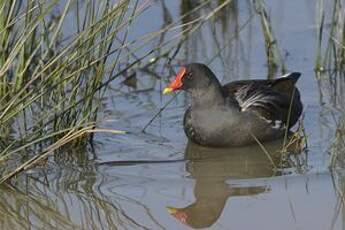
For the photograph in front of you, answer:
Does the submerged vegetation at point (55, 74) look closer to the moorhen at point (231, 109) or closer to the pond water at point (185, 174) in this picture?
the pond water at point (185, 174)

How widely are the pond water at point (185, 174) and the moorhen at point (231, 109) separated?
96 millimetres

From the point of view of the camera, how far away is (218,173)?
691 centimetres

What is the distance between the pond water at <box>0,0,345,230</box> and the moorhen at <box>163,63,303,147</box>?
10cm

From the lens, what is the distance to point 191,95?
26.0 ft

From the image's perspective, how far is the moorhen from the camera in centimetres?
766

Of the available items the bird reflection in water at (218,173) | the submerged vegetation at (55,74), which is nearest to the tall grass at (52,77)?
the submerged vegetation at (55,74)

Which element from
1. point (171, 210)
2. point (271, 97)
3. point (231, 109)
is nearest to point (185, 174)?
point (171, 210)

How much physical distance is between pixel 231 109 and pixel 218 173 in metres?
0.97

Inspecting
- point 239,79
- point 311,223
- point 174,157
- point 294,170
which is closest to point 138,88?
point 239,79

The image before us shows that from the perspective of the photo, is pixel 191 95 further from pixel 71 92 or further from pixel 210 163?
pixel 71 92

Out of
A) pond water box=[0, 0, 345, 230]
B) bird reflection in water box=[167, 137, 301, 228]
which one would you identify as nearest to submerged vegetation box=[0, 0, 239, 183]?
pond water box=[0, 0, 345, 230]

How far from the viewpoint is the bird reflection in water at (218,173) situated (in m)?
6.12

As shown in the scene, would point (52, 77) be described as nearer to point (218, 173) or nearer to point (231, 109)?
point (218, 173)

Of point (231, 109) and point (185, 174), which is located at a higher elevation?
point (231, 109)
